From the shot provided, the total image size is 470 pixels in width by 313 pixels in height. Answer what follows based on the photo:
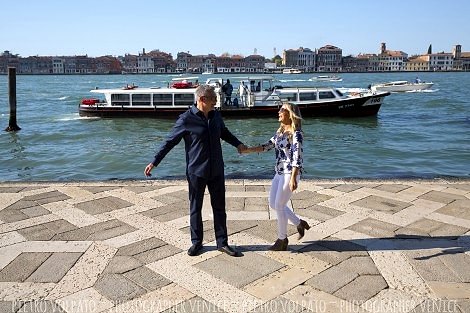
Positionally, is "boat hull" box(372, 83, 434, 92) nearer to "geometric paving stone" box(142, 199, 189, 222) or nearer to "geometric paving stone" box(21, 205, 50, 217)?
"geometric paving stone" box(142, 199, 189, 222)

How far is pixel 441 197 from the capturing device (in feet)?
22.2

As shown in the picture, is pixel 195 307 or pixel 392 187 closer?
pixel 195 307

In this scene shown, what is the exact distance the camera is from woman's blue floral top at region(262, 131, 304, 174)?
4.44m

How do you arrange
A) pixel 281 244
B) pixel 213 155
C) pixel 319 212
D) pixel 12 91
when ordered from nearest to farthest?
1. pixel 213 155
2. pixel 281 244
3. pixel 319 212
4. pixel 12 91

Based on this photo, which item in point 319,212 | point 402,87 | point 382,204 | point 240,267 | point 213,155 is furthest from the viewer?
point 402,87

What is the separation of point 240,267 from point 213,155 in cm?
107

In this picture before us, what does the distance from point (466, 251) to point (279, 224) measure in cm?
190

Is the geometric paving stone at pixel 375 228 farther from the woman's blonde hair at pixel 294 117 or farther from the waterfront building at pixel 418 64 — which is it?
the waterfront building at pixel 418 64

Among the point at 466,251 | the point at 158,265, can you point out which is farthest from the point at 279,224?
the point at 466,251

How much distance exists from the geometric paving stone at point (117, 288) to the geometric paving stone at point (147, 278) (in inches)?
2.0

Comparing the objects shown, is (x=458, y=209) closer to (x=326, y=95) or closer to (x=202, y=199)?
(x=202, y=199)

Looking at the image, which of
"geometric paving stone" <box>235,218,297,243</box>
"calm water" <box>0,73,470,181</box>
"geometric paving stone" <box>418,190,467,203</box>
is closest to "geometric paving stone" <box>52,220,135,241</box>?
"geometric paving stone" <box>235,218,297,243</box>

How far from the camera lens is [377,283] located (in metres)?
4.05

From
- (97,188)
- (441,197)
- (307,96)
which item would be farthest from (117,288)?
(307,96)
